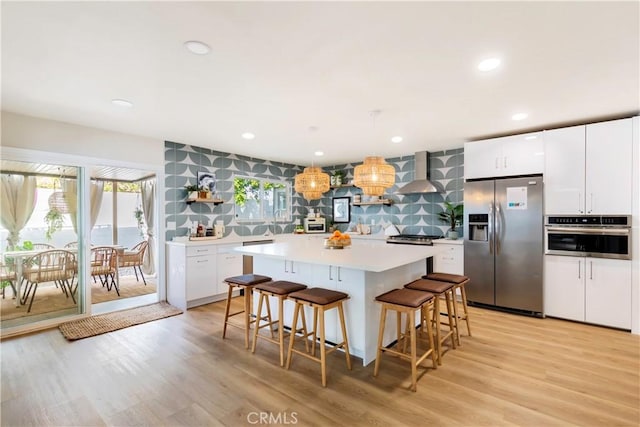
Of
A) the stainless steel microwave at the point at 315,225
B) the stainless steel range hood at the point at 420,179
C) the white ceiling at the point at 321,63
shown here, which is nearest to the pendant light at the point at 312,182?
the white ceiling at the point at 321,63

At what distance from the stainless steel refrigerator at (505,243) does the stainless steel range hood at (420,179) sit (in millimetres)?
816

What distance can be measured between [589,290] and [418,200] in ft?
8.93

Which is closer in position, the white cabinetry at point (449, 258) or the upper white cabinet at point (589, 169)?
the upper white cabinet at point (589, 169)

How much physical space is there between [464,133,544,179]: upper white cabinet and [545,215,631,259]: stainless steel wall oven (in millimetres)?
725

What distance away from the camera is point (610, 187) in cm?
354

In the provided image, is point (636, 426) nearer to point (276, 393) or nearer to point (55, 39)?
point (276, 393)

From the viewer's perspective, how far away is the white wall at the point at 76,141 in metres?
3.40

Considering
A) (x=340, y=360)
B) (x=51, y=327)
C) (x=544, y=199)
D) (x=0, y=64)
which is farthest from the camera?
(x=544, y=199)

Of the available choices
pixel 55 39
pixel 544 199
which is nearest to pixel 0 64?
pixel 55 39

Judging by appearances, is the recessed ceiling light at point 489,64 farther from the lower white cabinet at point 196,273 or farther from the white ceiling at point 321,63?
the lower white cabinet at point 196,273

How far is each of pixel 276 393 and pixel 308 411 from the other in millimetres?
321

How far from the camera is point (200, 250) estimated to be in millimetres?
4520

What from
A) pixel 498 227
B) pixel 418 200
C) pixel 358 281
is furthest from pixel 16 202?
pixel 498 227

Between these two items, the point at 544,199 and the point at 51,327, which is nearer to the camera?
the point at 51,327
